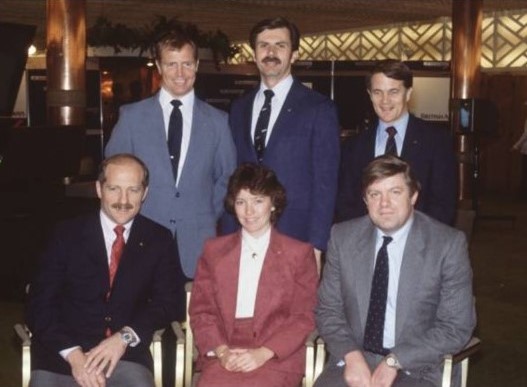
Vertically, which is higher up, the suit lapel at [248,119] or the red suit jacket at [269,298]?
the suit lapel at [248,119]

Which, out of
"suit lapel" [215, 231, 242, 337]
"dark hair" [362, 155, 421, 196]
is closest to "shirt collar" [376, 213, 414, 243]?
"dark hair" [362, 155, 421, 196]

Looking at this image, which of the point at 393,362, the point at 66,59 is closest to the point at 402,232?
the point at 393,362

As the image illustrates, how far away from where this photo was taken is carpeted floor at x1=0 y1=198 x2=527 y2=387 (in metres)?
3.97

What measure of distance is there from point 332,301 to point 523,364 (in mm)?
2016

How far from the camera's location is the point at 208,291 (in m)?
2.64

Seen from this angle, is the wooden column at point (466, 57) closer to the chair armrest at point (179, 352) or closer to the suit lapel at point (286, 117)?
the suit lapel at point (286, 117)

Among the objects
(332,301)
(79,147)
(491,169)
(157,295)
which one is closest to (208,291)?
(157,295)

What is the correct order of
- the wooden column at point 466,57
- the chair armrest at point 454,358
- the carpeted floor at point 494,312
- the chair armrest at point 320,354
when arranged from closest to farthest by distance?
the chair armrest at point 454,358, the chair armrest at point 320,354, the carpeted floor at point 494,312, the wooden column at point 466,57

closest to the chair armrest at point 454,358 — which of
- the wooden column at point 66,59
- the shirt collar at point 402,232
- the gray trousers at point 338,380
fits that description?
the gray trousers at point 338,380

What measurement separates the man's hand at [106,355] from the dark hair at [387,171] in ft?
3.08

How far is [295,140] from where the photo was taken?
9.66 ft

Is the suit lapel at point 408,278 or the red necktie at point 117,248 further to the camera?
the red necktie at point 117,248

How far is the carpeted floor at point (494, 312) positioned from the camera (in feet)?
13.0

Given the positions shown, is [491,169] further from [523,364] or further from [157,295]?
[157,295]
